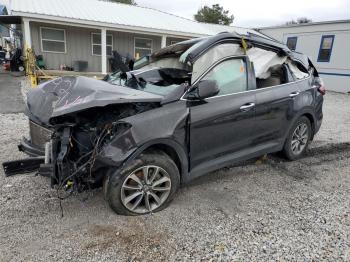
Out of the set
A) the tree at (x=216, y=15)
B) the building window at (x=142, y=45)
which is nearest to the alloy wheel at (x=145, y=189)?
the building window at (x=142, y=45)

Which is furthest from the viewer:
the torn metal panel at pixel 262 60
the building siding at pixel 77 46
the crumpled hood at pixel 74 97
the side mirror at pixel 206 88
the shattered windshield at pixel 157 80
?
the building siding at pixel 77 46

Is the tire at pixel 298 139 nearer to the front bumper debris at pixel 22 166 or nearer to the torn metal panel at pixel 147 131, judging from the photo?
the torn metal panel at pixel 147 131

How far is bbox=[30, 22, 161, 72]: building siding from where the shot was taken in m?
14.3

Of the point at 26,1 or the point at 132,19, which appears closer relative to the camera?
the point at 26,1

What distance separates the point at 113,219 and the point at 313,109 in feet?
11.9

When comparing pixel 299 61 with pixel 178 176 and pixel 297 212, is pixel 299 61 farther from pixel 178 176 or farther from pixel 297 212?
pixel 178 176

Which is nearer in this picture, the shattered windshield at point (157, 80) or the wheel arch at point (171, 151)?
the wheel arch at point (171, 151)

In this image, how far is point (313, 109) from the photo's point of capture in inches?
187

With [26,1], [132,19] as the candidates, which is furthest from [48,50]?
[132,19]

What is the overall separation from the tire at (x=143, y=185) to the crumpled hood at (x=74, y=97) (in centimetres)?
62

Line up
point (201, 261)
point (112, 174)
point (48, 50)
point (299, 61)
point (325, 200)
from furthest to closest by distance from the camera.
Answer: point (48, 50) → point (299, 61) → point (325, 200) → point (112, 174) → point (201, 261)

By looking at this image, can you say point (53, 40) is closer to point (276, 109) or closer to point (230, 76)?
point (230, 76)

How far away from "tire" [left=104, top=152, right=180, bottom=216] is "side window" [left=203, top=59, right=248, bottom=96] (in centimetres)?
115

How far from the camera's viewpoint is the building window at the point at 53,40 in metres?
14.4
